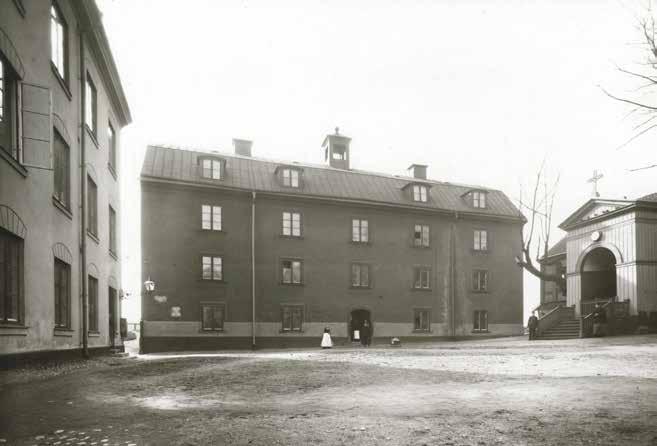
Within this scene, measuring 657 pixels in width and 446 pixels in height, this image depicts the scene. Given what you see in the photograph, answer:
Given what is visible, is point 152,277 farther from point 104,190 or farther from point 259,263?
point 104,190

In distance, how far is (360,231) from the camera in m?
34.1

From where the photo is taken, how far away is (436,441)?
5.86 m

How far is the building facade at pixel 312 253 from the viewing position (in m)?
29.5

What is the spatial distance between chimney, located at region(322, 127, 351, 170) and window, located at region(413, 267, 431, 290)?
8328 mm

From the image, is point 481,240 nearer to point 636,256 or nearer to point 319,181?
point 319,181

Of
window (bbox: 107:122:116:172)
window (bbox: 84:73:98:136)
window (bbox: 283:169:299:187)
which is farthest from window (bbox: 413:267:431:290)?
window (bbox: 84:73:98:136)

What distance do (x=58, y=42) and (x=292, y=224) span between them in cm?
1954

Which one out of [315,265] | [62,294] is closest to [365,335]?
[315,265]

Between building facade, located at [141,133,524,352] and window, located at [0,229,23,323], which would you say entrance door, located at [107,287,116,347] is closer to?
building facade, located at [141,133,524,352]

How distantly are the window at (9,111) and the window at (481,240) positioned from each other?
102ft

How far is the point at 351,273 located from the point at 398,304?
3.59 metres

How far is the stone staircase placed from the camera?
28.0 metres

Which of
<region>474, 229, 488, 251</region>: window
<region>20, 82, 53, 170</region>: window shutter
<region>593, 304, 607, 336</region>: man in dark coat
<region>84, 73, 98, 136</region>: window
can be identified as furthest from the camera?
<region>474, 229, 488, 251</region>: window

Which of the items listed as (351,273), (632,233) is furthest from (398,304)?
(632,233)
